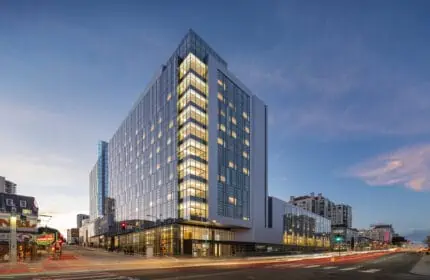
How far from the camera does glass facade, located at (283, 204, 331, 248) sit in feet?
482

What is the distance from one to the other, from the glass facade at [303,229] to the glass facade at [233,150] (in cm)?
4015

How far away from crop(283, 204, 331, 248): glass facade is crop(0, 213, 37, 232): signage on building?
9057cm

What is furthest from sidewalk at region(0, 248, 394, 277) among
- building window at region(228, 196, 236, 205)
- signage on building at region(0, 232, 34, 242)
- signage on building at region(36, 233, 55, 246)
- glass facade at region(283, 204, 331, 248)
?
glass facade at region(283, 204, 331, 248)

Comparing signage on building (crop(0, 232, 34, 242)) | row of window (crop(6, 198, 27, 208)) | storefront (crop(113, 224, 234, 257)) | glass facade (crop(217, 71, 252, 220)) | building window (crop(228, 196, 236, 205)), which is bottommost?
storefront (crop(113, 224, 234, 257))

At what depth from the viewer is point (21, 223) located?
75.3 meters

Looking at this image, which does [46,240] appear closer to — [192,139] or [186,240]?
[186,240]

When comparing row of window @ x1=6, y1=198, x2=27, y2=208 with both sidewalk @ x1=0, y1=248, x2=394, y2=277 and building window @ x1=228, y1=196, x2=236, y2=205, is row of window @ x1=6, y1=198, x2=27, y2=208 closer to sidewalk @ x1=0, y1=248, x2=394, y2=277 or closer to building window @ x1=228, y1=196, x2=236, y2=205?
sidewalk @ x1=0, y1=248, x2=394, y2=277

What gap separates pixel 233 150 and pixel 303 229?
72829 millimetres

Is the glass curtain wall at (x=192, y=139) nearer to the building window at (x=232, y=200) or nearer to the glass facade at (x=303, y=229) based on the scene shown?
the building window at (x=232, y=200)

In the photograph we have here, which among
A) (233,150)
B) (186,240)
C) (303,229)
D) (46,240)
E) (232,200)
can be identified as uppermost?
(233,150)

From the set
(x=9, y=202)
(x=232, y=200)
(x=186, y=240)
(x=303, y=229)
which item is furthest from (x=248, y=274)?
(x=303, y=229)

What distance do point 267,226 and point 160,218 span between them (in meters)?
40.5

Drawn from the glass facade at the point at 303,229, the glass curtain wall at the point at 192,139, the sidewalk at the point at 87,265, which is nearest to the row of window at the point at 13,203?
the sidewalk at the point at 87,265

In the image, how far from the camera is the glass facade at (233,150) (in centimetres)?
10388
